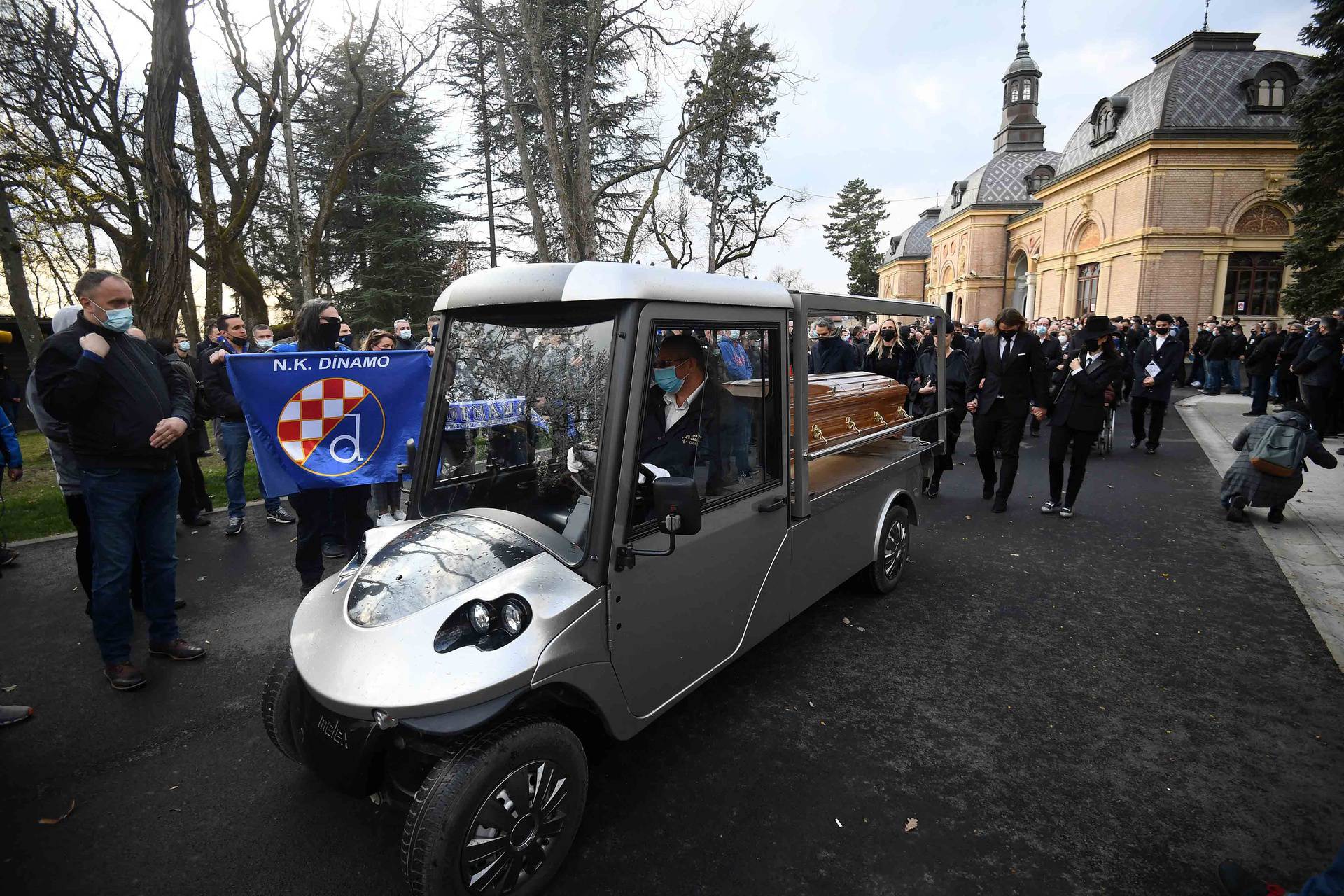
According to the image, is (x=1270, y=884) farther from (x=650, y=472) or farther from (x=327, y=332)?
(x=327, y=332)

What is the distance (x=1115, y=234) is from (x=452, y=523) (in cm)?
4113

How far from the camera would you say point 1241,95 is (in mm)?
30938

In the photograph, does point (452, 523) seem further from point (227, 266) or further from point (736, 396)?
point (227, 266)

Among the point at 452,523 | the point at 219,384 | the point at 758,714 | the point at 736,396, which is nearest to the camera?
the point at 452,523

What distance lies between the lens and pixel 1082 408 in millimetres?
6785

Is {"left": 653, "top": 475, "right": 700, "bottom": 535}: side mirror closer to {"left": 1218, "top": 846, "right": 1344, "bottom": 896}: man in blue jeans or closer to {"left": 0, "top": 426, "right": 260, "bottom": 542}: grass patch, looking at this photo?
{"left": 1218, "top": 846, "right": 1344, "bottom": 896}: man in blue jeans

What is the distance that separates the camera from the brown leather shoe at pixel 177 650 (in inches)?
161

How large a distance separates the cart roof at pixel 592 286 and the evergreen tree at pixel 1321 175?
25368mm

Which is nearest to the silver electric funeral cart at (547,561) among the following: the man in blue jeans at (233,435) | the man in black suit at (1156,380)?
the man in blue jeans at (233,435)

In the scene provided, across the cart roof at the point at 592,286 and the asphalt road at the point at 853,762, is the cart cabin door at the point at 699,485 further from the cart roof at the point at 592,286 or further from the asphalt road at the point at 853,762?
the asphalt road at the point at 853,762

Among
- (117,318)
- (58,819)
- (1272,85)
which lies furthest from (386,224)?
(1272,85)

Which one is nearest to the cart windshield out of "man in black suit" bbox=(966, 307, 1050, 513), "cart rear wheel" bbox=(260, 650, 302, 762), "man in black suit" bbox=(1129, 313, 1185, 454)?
"cart rear wheel" bbox=(260, 650, 302, 762)

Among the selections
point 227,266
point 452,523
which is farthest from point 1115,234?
point 452,523

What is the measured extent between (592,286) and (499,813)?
1820 millimetres
